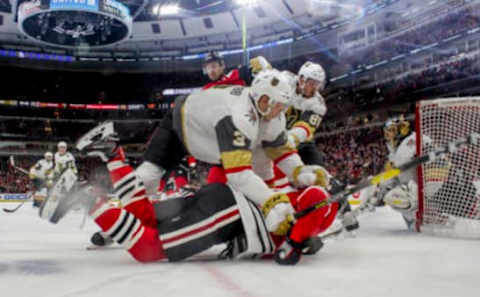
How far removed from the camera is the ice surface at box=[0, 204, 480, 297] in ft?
4.14

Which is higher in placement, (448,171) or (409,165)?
(409,165)

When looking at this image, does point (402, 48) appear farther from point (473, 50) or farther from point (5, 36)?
point (5, 36)

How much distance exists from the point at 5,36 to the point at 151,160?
18.8m

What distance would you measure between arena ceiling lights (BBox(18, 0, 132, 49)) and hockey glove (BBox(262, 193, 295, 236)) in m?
9.39

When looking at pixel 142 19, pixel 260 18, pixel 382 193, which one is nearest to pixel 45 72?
pixel 142 19

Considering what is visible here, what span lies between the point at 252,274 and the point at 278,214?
27 cm

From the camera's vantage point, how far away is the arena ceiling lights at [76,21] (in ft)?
32.6

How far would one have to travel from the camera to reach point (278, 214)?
5.62 feet

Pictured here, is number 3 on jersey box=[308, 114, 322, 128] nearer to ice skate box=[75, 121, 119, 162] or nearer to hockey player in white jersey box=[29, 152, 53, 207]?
ice skate box=[75, 121, 119, 162]

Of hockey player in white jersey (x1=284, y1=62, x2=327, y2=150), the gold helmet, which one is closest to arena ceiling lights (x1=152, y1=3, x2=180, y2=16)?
the gold helmet

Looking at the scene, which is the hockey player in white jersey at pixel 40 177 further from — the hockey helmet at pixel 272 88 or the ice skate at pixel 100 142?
the hockey helmet at pixel 272 88

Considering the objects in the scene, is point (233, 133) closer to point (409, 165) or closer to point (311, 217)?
point (311, 217)

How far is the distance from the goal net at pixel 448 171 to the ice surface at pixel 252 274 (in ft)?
2.07

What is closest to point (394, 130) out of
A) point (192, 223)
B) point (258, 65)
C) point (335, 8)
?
point (258, 65)
